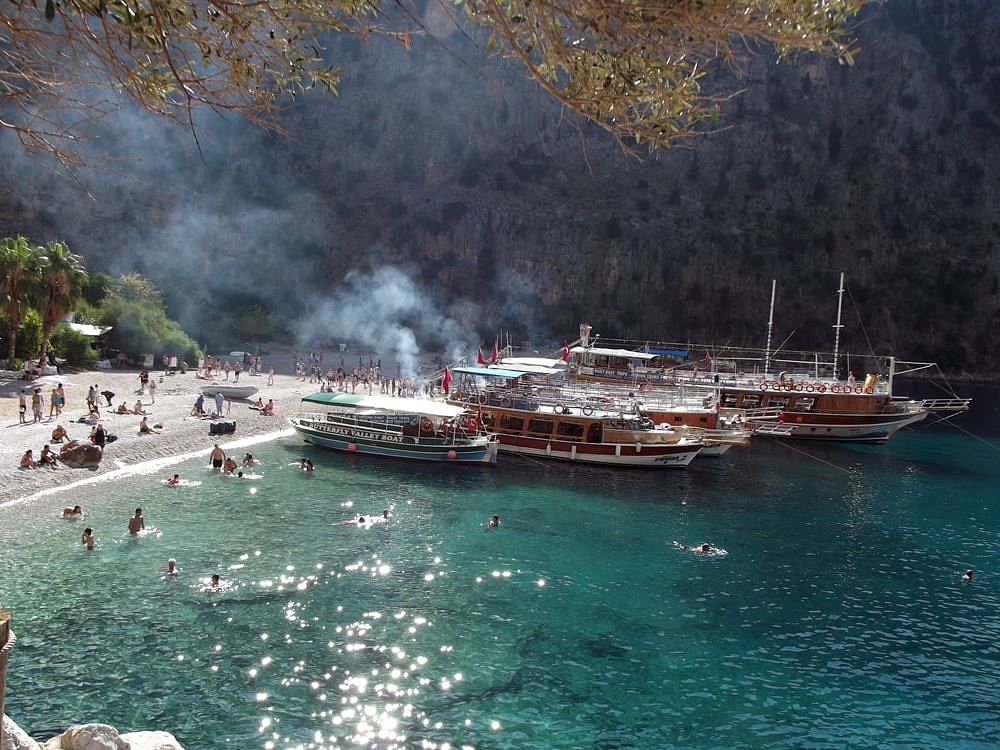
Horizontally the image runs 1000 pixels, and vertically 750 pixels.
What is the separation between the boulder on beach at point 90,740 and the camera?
911 cm

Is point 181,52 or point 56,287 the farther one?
point 56,287

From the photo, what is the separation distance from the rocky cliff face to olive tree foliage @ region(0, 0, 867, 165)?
81766 mm

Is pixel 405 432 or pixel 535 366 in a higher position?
pixel 535 366

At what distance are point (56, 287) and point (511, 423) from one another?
87.8 feet

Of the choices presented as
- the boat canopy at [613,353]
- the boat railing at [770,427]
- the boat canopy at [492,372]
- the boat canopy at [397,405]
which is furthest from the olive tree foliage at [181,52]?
the boat canopy at [613,353]

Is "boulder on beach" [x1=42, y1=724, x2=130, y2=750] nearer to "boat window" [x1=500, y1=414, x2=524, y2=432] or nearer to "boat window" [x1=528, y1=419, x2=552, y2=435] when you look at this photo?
"boat window" [x1=528, y1=419, x2=552, y2=435]

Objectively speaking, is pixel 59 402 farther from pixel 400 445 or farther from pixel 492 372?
pixel 492 372

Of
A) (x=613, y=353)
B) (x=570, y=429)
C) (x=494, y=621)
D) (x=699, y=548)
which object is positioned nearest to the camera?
(x=494, y=621)

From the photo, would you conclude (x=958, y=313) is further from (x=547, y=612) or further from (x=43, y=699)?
(x=43, y=699)

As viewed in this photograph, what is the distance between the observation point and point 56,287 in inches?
1598

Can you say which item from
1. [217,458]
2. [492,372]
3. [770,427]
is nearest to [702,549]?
[217,458]

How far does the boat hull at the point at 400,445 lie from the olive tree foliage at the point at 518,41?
2606 cm

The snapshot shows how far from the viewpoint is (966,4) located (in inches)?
4299

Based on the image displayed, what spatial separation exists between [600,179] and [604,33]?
101 m
